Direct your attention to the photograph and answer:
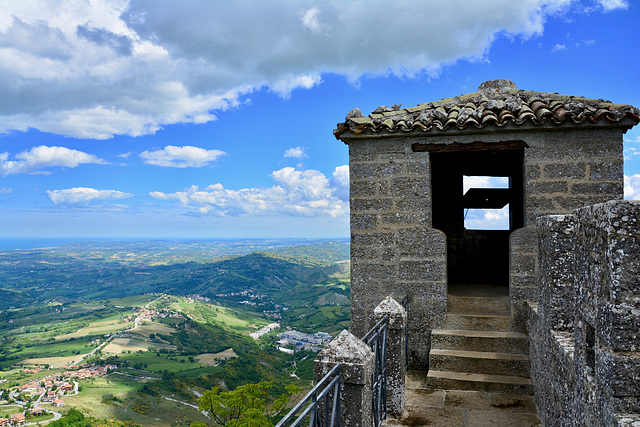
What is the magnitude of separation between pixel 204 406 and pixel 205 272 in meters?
153

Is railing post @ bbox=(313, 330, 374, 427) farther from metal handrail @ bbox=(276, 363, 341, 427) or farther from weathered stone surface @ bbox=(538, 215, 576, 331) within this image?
weathered stone surface @ bbox=(538, 215, 576, 331)

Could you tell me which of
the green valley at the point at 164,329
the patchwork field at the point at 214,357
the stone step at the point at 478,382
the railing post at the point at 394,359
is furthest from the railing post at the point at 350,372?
the patchwork field at the point at 214,357

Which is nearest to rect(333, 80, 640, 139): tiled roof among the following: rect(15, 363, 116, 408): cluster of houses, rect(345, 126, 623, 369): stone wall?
rect(345, 126, 623, 369): stone wall

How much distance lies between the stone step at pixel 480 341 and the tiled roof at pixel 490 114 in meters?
2.98

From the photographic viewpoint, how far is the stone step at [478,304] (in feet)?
21.1

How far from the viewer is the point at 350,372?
3234 mm

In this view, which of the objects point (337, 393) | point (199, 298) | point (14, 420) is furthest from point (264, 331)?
point (337, 393)

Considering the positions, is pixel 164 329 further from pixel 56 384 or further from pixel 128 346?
pixel 56 384

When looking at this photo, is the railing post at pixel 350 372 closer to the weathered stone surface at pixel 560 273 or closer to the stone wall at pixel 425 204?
the weathered stone surface at pixel 560 273

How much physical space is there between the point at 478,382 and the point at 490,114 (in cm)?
373

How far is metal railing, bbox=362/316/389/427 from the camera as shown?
4195 mm

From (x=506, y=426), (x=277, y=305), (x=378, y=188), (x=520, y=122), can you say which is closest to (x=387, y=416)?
(x=506, y=426)

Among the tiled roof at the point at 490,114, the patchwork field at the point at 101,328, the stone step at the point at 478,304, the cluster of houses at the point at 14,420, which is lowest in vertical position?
the patchwork field at the point at 101,328

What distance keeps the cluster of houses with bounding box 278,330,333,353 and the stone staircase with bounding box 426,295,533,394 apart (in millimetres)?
64723
